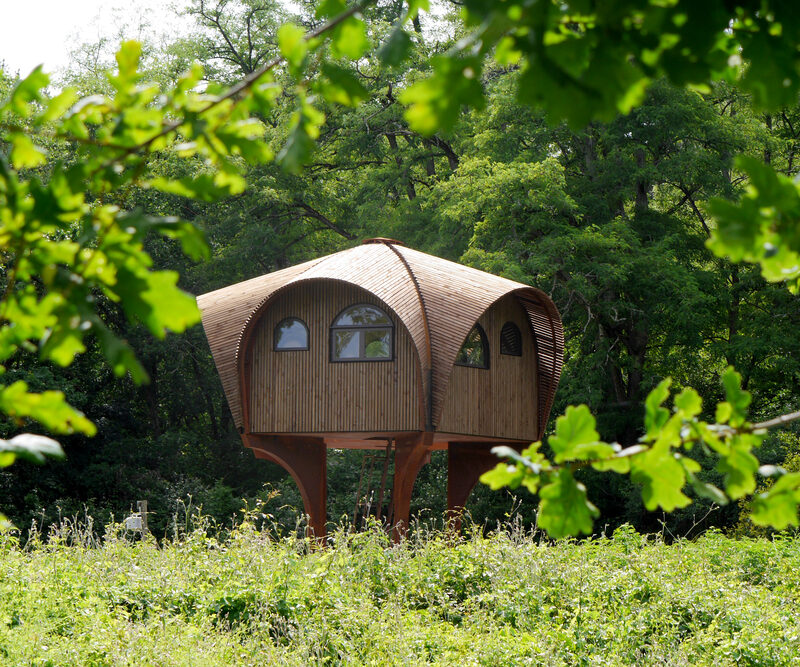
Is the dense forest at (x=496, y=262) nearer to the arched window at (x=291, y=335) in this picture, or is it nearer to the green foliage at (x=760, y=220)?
the arched window at (x=291, y=335)

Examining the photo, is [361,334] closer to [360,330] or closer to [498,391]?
[360,330]

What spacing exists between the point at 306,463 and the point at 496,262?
6.06 m

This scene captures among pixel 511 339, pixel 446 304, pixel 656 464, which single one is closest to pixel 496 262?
pixel 511 339

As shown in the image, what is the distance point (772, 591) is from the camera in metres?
10.0

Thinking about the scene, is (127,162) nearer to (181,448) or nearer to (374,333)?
(374,333)

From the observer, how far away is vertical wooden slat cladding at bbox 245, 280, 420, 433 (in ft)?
45.1

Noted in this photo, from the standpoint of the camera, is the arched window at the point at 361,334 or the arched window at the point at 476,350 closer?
the arched window at the point at 361,334

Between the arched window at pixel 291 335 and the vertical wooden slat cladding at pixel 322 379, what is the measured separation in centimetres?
8

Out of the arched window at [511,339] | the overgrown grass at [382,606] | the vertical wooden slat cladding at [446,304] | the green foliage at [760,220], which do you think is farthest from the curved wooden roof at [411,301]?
the green foliage at [760,220]

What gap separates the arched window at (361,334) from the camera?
Answer: 46.0 ft

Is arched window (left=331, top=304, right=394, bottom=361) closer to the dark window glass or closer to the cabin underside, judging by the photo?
the dark window glass

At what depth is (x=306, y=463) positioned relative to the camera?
15234 mm

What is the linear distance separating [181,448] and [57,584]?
17.1 meters

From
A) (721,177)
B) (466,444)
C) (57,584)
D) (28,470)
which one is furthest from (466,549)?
(28,470)
